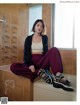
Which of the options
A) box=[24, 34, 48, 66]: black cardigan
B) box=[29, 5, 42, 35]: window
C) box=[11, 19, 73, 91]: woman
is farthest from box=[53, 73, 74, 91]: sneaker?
box=[29, 5, 42, 35]: window

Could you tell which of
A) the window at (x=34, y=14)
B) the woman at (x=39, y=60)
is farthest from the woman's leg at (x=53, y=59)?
the window at (x=34, y=14)

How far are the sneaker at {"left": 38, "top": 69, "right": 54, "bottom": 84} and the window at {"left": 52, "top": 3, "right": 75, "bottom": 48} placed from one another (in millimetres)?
126

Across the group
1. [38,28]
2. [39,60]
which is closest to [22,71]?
[39,60]

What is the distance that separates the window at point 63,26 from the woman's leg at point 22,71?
0.16 meters

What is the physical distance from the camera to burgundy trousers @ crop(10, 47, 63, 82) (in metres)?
0.69

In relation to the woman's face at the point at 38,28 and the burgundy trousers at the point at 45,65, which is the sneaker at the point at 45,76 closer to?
the burgundy trousers at the point at 45,65

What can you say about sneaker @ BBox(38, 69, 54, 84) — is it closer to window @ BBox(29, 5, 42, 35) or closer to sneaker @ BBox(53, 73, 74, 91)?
sneaker @ BBox(53, 73, 74, 91)

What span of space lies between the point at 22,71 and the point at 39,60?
0.09m

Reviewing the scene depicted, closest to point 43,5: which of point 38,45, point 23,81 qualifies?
point 38,45

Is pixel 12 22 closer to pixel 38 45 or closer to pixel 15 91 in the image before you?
pixel 38 45

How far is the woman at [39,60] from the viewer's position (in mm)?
691

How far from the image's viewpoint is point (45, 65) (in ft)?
2.28

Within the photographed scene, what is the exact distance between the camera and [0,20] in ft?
Answer: 2.26

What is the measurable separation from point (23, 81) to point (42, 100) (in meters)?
0.11
